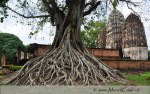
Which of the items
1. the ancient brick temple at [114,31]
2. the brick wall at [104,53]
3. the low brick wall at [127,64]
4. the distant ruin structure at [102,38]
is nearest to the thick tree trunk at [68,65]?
the low brick wall at [127,64]

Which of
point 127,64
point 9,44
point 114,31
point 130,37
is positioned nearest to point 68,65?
point 127,64

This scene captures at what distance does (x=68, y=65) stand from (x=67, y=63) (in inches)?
5.1

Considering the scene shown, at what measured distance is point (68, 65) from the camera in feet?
46.2

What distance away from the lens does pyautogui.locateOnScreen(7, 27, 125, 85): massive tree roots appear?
12.8m

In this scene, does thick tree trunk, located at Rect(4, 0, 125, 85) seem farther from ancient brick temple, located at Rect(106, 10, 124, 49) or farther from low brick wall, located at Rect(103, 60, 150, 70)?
ancient brick temple, located at Rect(106, 10, 124, 49)

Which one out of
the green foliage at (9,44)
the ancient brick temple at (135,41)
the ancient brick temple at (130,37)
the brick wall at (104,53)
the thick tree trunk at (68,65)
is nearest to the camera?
the thick tree trunk at (68,65)

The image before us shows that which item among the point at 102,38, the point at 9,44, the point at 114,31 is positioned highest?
the point at 114,31

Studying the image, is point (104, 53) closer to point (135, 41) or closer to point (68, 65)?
point (135, 41)

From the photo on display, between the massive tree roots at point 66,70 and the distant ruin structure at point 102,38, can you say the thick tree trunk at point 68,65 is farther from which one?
the distant ruin structure at point 102,38

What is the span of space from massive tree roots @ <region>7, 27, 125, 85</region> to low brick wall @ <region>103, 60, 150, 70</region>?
7.92 metres

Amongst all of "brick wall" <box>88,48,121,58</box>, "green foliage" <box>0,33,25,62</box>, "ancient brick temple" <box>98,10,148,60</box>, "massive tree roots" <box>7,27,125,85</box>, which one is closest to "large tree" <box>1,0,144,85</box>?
"massive tree roots" <box>7,27,125,85</box>

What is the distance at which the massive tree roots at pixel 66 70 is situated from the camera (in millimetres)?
12781

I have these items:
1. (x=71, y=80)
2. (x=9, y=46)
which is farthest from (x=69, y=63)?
(x=9, y=46)

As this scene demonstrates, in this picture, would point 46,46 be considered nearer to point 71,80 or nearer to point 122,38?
point 71,80
